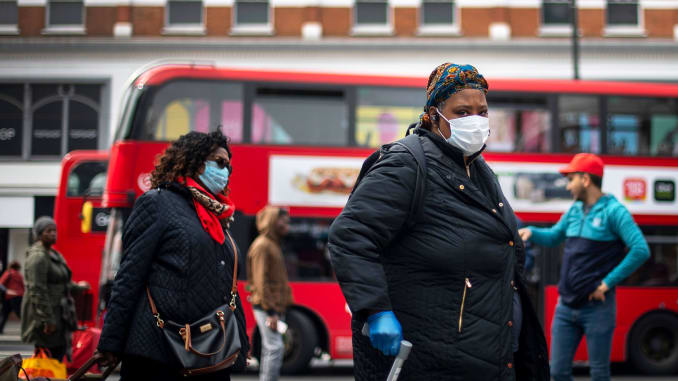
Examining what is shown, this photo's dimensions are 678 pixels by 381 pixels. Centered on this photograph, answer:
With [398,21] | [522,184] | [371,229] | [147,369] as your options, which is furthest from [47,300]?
[398,21]

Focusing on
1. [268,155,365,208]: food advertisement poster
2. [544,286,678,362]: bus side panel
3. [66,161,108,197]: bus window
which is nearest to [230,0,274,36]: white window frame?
[66,161,108,197]: bus window

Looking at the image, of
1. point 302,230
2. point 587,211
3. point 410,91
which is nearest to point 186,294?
point 587,211

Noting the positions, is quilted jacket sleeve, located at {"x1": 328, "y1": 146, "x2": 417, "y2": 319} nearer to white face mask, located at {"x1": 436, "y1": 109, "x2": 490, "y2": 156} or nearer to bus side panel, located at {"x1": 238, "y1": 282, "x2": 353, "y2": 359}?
white face mask, located at {"x1": 436, "y1": 109, "x2": 490, "y2": 156}

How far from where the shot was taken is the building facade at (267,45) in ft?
66.6

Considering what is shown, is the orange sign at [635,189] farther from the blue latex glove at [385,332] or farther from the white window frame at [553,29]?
the white window frame at [553,29]

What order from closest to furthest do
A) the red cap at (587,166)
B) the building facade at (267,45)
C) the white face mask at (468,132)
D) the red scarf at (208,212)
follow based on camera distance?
the white face mask at (468,132) → the red scarf at (208,212) → the red cap at (587,166) → the building facade at (267,45)

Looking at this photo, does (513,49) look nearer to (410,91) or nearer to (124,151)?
(410,91)

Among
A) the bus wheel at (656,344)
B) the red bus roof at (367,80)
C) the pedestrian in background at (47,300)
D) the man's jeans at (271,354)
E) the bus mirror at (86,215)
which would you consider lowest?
the bus wheel at (656,344)

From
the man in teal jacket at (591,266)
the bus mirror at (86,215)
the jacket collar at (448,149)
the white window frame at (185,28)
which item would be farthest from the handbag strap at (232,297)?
the white window frame at (185,28)

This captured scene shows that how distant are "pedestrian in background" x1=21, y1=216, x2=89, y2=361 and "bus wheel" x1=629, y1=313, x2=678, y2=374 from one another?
706 centimetres

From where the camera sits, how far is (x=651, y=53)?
20469mm

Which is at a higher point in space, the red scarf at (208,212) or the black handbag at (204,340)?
the red scarf at (208,212)

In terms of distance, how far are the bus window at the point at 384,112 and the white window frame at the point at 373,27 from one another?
10.1 meters

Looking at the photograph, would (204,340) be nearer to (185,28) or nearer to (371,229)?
(371,229)
